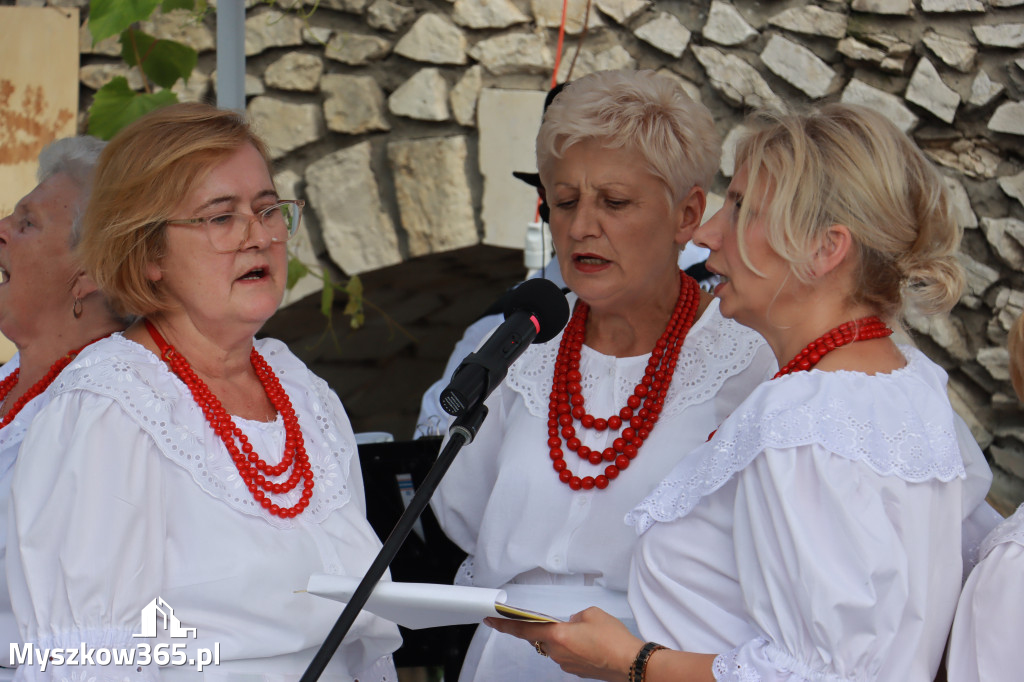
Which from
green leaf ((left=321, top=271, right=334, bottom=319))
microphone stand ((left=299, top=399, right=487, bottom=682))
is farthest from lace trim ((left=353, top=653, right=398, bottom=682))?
green leaf ((left=321, top=271, right=334, bottom=319))

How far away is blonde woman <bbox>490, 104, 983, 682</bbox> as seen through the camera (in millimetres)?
1302

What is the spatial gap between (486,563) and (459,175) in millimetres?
2658

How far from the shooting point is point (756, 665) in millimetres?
1338

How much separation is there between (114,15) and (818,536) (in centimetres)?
197

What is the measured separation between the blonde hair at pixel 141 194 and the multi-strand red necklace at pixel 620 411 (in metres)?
0.82

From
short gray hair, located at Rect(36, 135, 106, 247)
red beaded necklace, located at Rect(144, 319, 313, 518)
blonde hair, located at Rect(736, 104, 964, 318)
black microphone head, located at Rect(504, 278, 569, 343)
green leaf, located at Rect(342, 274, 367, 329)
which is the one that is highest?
blonde hair, located at Rect(736, 104, 964, 318)

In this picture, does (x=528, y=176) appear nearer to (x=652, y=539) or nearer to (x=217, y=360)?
(x=217, y=360)

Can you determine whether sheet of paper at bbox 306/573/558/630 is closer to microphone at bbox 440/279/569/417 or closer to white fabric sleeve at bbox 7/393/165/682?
microphone at bbox 440/279/569/417

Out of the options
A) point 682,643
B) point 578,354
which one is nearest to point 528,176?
point 578,354

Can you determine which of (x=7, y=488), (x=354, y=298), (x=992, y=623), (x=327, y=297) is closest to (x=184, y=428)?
(x=7, y=488)

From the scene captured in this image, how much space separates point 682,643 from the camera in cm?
148

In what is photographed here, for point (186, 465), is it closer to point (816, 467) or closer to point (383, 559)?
point (383, 559)

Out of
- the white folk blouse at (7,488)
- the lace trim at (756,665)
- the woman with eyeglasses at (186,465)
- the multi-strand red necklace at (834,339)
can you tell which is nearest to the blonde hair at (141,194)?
the woman with eyeglasses at (186,465)

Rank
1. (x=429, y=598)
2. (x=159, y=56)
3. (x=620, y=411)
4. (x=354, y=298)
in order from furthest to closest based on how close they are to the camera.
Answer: (x=354, y=298)
(x=159, y=56)
(x=620, y=411)
(x=429, y=598)
